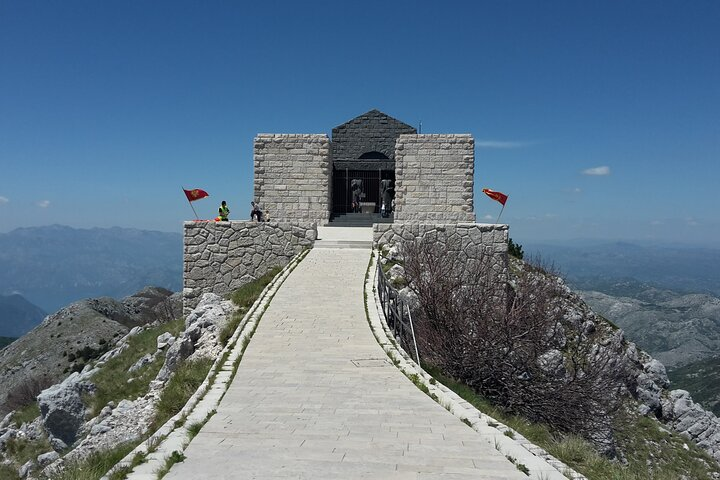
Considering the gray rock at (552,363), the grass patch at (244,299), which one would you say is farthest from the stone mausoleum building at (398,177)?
the gray rock at (552,363)

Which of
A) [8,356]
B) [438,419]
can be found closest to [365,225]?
[438,419]

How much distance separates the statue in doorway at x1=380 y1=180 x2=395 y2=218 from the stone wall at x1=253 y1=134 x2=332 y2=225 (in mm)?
4169

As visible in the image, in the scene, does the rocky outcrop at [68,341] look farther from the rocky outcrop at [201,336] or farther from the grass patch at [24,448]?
the rocky outcrop at [201,336]

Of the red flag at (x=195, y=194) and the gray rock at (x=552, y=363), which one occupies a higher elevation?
the red flag at (x=195, y=194)

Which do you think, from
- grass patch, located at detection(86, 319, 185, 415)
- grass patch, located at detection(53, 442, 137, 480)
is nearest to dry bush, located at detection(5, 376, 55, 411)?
grass patch, located at detection(86, 319, 185, 415)

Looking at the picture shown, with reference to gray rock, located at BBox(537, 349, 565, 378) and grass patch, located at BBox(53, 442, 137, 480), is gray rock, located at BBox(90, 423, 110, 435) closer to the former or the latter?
grass patch, located at BBox(53, 442, 137, 480)

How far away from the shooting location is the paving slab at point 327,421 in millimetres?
4863

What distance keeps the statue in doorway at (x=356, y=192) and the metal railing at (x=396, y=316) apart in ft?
41.6

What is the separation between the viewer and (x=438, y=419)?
6438 millimetres

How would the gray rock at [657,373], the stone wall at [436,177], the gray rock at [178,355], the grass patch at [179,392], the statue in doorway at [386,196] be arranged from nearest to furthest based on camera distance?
the grass patch at [179,392]
the gray rock at [178,355]
the gray rock at [657,373]
the stone wall at [436,177]
the statue in doorway at [386,196]

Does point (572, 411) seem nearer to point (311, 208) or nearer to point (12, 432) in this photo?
point (311, 208)

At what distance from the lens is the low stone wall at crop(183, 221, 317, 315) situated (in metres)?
16.5

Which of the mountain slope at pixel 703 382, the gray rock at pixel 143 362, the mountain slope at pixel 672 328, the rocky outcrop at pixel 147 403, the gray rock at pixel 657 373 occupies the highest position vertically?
the rocky outcrop at pixel 147 403

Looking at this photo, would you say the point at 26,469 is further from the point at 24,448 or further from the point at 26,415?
the point at 26,415
